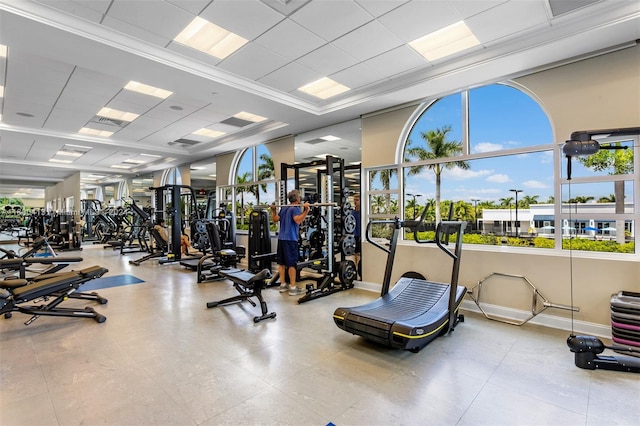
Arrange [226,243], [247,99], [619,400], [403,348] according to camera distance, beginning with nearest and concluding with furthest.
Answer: [619,400], [403,348], [247,99], [226,243]

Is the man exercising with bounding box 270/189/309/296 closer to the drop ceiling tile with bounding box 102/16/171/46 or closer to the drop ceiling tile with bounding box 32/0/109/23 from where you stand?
the drop ceiling tile with bounding box 102/16/171/46

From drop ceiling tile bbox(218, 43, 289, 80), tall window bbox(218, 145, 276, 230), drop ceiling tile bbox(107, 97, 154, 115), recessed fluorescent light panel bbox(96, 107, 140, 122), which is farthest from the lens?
tall window bbox(218, 145, 276, 230)

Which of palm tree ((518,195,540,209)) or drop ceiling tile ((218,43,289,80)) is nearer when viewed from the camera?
drop ceiling tile ((218,43,289,80))

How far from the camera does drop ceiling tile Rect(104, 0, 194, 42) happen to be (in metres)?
3.05

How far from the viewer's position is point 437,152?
512 centimetres

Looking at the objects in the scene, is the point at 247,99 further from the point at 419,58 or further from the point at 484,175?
the point at 484,175

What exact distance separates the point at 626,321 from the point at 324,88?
4.74 metres

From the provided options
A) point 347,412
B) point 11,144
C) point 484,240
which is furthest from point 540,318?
point 11,144

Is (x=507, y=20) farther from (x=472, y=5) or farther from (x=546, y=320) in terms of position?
(x=546, y=320)

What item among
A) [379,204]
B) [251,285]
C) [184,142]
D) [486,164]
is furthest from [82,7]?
[184,142]

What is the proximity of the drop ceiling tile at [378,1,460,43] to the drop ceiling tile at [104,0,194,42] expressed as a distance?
2087 millimetres

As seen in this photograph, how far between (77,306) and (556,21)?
704 centimetres

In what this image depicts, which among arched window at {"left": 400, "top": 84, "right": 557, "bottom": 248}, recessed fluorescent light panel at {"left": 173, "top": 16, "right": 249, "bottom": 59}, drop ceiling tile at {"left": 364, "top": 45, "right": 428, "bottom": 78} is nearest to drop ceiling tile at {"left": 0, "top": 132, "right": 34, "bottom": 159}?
recessed fluorescent light panel at {"left": 173, "top": 16, "right": 249, "bottom": 59}

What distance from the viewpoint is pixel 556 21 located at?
3.29 m
